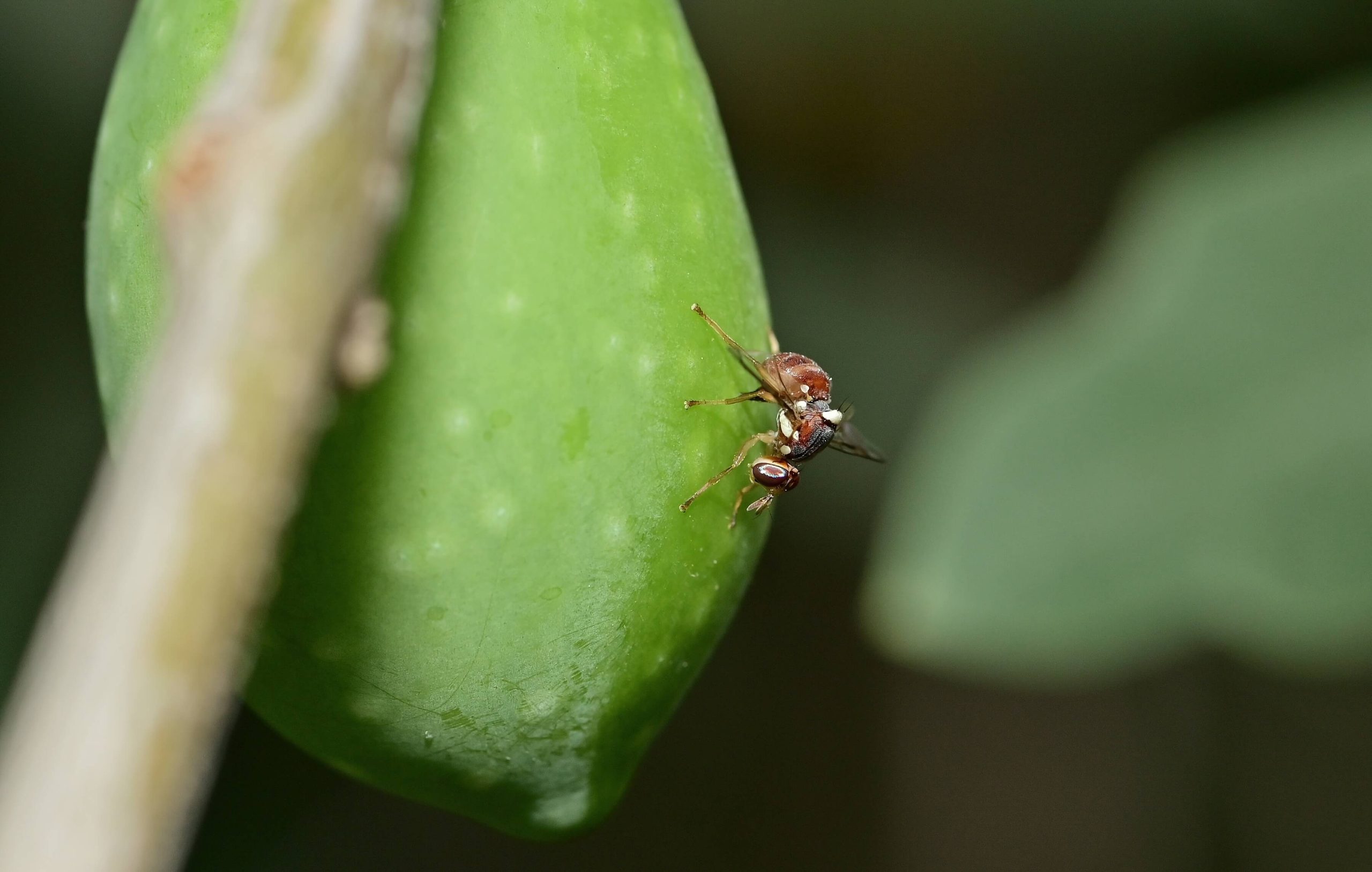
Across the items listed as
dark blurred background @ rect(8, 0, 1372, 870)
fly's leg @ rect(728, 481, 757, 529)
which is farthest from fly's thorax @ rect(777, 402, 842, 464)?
dark blurred background @ rect(8, 0, 1372, 870)

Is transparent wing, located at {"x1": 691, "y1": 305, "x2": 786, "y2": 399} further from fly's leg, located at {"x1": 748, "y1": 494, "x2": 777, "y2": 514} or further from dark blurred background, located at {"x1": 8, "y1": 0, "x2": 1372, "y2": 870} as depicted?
dark blurred background, located at {"x1": 8, "y1": 0, "x2": 1372, "y2": 870}

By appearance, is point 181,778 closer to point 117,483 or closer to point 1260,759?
point 117,483

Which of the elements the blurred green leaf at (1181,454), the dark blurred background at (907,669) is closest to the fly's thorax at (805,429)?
the blurred green leaf at (1181,454)

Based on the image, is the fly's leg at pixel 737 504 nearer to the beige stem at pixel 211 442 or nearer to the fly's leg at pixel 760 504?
the fly's leg at pixel 760 504

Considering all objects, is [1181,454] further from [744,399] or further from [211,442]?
[211,442]

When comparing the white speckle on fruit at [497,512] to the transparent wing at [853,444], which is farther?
the transparent wing at [853,444]

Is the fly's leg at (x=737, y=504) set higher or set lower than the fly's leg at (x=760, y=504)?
higher

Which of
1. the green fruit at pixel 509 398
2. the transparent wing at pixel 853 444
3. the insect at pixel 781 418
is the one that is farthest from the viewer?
the transparent wing at pixel 853 444
